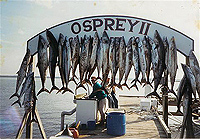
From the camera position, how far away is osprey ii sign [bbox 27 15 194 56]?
3977 mm

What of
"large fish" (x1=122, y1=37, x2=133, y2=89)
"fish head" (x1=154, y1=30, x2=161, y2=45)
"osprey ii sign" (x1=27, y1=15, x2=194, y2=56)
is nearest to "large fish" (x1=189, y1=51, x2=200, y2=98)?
"osprey ii sign" (x1=27, y1=15, x2=194, y2=56)

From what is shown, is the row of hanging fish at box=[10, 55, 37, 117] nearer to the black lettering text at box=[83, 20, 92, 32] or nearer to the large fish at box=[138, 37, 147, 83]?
the black lettering text at box=[83, 20, 92, 32]

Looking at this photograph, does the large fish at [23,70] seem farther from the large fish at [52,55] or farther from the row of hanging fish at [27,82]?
the large fish at [52,55]

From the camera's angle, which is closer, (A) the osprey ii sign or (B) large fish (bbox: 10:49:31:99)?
(A) the osprey ii sign

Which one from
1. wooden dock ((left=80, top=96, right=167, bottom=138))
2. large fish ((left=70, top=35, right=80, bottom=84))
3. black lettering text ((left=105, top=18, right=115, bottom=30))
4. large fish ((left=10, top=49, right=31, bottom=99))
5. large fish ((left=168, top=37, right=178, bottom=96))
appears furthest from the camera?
wooden dock ((left=80, top=96, right=167, bottom=138))

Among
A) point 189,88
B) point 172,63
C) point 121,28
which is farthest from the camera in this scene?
point 121,28

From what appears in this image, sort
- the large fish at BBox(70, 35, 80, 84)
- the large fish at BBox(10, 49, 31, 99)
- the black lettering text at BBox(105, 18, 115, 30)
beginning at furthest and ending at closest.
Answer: the large fish at BBox(10, 49, 31, 99) < the black lettering text at BBox(105, 18, 115, 30) < the large fish at BBox(70, 35, 80, 84)

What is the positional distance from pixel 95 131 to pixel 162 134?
A: 2.08 m

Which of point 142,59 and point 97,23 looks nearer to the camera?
point 142,59

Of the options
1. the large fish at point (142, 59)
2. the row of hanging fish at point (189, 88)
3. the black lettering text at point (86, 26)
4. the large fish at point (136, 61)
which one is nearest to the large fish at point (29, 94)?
the black lettering text at point (86, 26)

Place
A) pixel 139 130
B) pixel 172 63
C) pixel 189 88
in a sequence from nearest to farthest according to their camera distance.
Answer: pixel 172 63 < pixel 189 88 < pixel 139 130

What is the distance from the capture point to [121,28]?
4.03 metres

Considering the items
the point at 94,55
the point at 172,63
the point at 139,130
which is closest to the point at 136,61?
the point at 172,63

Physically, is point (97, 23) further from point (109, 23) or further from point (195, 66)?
point (195, 66)
